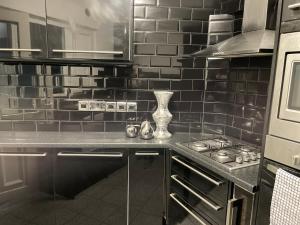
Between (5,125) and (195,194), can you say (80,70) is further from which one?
(195,194)

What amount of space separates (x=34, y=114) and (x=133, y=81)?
2.94 ft

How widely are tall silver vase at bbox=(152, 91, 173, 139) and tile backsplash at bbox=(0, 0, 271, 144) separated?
0.50 ft

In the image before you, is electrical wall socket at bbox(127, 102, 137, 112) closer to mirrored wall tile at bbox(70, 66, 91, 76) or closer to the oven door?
mirrored wall tile at bbox(70, 66, 91, 76)

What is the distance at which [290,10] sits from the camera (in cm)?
101

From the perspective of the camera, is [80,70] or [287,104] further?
[80,70]

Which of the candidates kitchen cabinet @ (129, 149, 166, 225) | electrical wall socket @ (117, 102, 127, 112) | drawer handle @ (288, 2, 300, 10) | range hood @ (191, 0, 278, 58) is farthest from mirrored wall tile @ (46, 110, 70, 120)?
drawer handle @ (288, 2, 300, 10)

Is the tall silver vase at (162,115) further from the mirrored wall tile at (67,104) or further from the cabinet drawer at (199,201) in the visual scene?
the mirrored wall tile at (67,104)

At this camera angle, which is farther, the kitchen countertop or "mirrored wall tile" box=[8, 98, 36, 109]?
"mirrored wall tile" box=[8, 98, 36, 109]

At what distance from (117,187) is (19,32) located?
52.2 inches

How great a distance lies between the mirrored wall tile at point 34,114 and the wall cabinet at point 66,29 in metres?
0.52

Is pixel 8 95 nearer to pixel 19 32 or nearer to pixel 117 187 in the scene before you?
pixel 19 32

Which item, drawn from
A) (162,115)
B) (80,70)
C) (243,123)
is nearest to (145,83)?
(162,115)

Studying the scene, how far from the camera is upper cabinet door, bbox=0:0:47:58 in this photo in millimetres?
1752

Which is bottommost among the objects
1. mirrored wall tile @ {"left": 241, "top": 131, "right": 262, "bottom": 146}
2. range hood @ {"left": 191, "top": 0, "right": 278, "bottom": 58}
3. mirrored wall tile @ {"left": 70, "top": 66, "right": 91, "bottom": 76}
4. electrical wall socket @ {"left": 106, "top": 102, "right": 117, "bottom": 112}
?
mirrored wall tile @ {"left": 241, "top": 131, "right": 262, "bottom": 146}
